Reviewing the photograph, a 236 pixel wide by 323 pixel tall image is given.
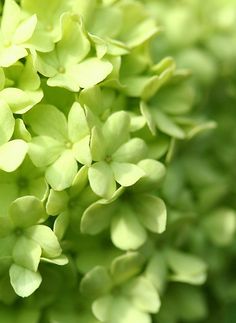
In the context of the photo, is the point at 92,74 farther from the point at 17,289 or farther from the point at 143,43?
the point at 17,289

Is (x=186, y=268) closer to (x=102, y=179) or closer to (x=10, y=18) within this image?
(x=102, y=179)

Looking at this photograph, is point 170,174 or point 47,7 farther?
point 170,174

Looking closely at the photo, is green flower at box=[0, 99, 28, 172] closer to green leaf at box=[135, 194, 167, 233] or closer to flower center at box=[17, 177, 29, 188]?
flower center at box=[17, 177, 29, 188]

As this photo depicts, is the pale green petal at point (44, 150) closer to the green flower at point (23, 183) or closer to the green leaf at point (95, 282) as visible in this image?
the green flower at point (23, 183)

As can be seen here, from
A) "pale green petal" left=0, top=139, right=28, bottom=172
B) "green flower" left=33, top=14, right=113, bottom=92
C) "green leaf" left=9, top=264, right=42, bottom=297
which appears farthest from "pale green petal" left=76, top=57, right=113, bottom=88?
"green leaf" left=9, top=264, right=42, bottom=297

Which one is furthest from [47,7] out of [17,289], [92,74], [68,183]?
[17,289]
